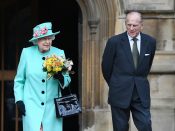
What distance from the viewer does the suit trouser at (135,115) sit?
6.84 metres

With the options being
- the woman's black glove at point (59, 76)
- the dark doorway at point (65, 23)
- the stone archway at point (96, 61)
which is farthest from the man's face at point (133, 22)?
the dark doorway at point (65, 23)

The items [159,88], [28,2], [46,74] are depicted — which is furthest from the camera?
[28,2]

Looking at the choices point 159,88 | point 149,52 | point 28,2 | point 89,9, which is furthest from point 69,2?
point 149,52

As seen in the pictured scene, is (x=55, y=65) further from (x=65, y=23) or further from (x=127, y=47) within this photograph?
(x=65, y=23)

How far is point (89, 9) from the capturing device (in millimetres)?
9000

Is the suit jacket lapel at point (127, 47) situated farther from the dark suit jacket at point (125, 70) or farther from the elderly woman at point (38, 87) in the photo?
the elderly woman at point (38, 87)

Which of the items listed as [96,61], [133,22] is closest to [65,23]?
[96,61]

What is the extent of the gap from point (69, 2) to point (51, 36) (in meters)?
4.18

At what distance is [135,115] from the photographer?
6898 mm

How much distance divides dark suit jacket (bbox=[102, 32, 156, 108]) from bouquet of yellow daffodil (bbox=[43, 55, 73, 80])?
474 millimetres

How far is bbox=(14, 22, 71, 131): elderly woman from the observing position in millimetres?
6684

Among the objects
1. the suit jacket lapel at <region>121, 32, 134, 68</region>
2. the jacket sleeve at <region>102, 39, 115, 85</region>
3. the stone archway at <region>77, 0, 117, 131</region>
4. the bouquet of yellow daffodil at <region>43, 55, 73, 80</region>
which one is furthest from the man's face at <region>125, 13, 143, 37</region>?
the stone archway at <region>77, 0, 117, 131</region>

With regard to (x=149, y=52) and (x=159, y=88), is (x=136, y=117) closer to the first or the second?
(x=149, y=52)

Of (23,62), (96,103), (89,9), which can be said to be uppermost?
(89,9)
